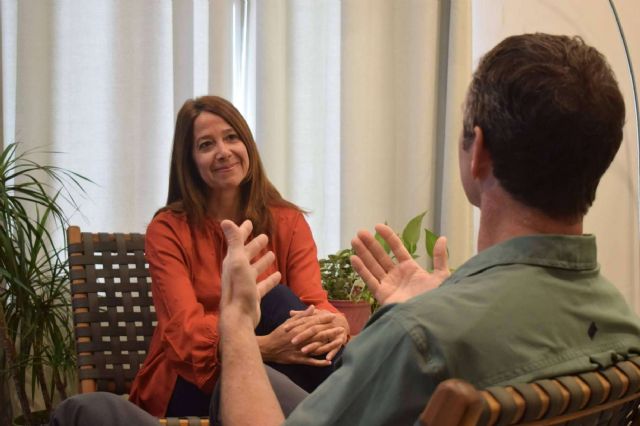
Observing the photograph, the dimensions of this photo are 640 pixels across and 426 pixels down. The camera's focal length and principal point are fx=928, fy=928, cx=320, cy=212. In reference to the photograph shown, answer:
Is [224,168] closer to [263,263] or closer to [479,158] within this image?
[263,263]

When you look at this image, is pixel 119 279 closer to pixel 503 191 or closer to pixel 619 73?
pixel 503 191

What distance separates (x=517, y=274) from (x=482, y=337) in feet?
0.34

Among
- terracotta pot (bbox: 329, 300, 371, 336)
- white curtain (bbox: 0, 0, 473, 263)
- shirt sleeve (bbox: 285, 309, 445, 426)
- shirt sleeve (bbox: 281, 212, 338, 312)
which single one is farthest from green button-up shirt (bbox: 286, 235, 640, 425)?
white curtain (bbox: 0, 0, 473, 263)

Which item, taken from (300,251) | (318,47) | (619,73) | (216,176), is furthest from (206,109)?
(619,73)

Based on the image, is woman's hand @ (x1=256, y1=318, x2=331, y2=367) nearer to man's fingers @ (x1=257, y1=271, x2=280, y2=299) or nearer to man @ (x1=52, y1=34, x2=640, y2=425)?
man's fingers @ (x1=257, y1=271, x2=280, y2=299)

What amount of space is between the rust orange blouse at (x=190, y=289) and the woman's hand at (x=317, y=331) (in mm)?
199

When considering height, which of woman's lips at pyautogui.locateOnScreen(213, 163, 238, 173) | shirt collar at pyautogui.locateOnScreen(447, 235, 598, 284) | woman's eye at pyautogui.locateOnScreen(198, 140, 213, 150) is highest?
woman's eye at pyautogui.locateOnScreen(198, 140, 213, 150)

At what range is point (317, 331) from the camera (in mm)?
2207

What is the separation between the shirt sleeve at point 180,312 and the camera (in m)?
2.22

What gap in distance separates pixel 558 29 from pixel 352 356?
313 cm

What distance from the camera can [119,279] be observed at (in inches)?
106

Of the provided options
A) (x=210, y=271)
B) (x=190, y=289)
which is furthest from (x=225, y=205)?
(x=190, y=289)

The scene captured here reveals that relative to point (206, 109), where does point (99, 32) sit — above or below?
above

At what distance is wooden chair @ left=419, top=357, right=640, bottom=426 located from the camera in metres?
0.74
